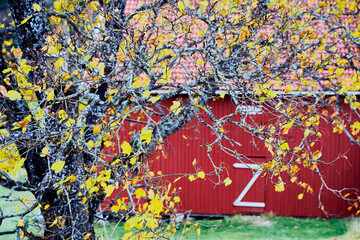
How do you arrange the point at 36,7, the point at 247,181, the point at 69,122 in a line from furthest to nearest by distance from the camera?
the point at 247,181
the point at 36,7
the point at 69,122

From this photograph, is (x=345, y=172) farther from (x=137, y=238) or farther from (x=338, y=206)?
(x=137, y=238)

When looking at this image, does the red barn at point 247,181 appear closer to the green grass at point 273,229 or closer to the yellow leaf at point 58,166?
the green grass at point 273,229

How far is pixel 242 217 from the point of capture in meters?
8.45

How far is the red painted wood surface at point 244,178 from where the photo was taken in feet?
27.5

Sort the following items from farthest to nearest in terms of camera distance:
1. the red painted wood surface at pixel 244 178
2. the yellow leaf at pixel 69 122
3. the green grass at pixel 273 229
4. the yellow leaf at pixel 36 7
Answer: the red painted wood surface at pixel 244 178 → the green grass at pixel 273 229 → the yellow leaf at pixel 36 7 → the yellow leaf at pixel 69 122

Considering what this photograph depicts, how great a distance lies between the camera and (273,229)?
25.9 feet

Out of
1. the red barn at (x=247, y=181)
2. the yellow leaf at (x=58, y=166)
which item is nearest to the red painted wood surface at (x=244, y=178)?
the red barn at (x=247, y=181)

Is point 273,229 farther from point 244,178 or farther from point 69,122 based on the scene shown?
point 69,122

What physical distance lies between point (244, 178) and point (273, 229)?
4.31 feet

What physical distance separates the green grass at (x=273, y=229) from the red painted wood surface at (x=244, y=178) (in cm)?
24

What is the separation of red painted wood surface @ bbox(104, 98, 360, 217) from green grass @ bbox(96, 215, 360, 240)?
0.24m

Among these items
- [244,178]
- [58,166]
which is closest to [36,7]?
[58,166]

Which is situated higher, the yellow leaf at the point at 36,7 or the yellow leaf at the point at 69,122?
the yellow leaf at the point at 36,7

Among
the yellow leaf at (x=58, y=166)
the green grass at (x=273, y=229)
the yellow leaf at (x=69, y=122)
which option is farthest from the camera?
the green grass at (x=273, y=229)
